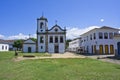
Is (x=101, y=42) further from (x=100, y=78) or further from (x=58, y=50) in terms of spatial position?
(x=100, y=78)

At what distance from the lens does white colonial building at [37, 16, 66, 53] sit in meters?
54.9

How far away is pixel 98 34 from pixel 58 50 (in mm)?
16836

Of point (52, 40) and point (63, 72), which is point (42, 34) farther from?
point (63, 72)

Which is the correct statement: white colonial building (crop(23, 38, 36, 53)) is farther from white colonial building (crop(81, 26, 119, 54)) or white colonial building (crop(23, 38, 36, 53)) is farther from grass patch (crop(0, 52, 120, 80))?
grass patch (crop(0, 52, 120, 80))

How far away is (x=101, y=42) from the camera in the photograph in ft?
138

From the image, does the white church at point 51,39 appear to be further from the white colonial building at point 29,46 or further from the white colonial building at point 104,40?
the white colonial building at point 104,40

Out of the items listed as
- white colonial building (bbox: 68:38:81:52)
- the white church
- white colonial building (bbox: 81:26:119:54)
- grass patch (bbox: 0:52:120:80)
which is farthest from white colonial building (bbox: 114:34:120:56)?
white colonial building (bbox: 68:38:81:52)

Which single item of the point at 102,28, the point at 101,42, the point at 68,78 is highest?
the point at 102,28

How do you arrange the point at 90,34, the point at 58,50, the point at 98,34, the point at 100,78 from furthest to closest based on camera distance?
the point at 58,50 → the point at 90,34 → the point at 98,34 → the point at 100,78

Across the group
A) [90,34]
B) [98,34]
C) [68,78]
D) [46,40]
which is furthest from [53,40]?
[68,78]

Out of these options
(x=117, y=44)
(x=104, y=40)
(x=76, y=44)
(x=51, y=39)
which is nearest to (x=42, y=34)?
(x=51, y=39)

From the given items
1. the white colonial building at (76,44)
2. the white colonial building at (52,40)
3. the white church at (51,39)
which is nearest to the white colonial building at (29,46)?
the white church at (51,39)

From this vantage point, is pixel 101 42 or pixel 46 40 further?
pixel 46 40

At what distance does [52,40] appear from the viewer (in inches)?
2181
